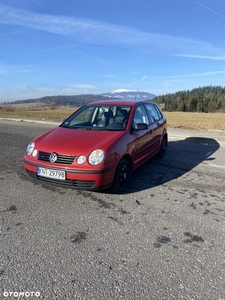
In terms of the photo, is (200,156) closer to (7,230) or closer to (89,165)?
(89,165)

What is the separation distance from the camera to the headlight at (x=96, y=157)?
143 inches

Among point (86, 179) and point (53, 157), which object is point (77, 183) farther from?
point (53, 157)

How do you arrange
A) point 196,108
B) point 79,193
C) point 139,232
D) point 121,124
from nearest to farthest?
1. point 139,232
2. point 79,193
3. point 121,124
4. point 196,108

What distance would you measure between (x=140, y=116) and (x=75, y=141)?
1883mm

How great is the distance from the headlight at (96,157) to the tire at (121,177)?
447 millimetres

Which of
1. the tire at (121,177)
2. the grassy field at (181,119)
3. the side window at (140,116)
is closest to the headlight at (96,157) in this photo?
the tire at (121,177)

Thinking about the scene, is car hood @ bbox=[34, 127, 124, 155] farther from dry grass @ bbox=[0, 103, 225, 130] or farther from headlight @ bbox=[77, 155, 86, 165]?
dry grass @ bbox=[0, 103, 225, 130]

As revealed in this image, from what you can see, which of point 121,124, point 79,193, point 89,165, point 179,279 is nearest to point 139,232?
point 179,279

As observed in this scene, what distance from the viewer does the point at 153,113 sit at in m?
6.28

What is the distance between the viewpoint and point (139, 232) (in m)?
2.97

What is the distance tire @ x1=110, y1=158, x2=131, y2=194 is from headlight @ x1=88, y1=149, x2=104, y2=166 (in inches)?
17.6

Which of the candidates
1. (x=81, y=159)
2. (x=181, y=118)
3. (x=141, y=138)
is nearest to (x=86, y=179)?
(x=81, y=159)

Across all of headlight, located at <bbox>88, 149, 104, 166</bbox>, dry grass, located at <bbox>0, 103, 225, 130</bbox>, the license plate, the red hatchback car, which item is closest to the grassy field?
dry grass, located at <bbox>0, 103, 225, 130</bbox>

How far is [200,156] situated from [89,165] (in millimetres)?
4792
